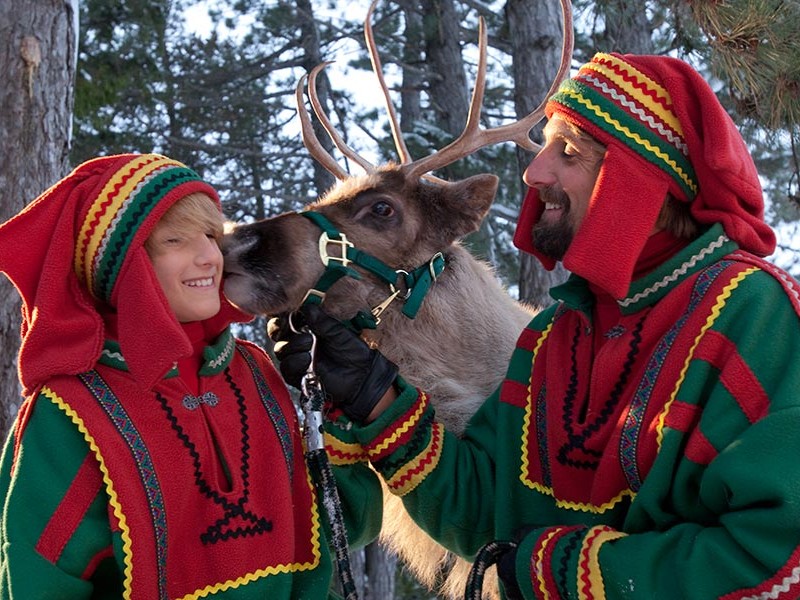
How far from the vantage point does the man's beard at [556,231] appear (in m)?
3.12

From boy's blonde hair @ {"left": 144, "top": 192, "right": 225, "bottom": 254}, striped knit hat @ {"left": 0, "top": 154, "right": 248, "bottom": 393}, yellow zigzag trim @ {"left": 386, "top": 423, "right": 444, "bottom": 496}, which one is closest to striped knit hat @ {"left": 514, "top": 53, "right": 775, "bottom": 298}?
yellow zigzag trim @ {"left": 386, "top": 423, "right": 444, "bottom": 496}

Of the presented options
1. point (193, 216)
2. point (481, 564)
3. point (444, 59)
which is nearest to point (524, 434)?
point (481, 564)

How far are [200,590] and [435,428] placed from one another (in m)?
0.94

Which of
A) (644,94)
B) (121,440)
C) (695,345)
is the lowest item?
(121,440)

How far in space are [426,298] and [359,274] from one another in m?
0.36

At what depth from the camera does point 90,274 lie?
8.95ft

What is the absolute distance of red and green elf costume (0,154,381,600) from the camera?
2.54 metres

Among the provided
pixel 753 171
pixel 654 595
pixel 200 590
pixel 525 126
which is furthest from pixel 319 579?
pixel 525 126

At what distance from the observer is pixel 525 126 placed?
163 inches

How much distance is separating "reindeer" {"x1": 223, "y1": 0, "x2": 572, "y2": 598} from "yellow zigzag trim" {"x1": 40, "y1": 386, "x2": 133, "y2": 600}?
2.97 ft

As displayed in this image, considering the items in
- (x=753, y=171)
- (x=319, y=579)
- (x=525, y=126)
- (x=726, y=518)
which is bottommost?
(x=319, y=579)

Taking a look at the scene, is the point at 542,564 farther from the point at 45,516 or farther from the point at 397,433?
the point at 45,516

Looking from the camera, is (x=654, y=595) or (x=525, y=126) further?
(x=525, y=126)

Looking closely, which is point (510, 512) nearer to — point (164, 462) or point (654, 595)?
point (654, 595)
